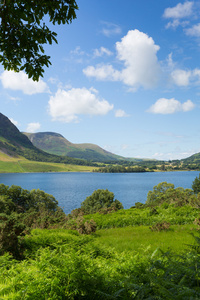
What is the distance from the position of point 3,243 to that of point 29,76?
6252mm

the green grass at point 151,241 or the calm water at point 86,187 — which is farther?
the calm water at point 86,187

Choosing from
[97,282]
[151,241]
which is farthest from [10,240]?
[151,241]

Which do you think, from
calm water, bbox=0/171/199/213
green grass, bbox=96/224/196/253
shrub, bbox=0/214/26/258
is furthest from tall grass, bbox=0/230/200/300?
calm water, bbox=0/171/199/213

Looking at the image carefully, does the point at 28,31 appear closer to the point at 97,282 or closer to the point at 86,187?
the point at 97,282

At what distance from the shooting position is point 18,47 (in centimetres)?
605

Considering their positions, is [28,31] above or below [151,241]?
above

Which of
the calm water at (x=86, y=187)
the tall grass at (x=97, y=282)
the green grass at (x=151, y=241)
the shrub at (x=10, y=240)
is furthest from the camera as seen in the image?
the calm water at (x=86, y=187)

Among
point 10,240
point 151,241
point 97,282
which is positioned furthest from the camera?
point 151,241

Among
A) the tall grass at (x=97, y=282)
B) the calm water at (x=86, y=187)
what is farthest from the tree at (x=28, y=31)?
the calm water at (x=86, y=187)

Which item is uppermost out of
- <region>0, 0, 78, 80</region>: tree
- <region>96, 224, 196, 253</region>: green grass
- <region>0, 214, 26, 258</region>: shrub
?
<region>0, 0, 78, 80</region>: tree

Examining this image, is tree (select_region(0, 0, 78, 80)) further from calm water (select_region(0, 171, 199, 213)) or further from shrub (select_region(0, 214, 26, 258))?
calm water (select_region(0, 171, 199, 213))

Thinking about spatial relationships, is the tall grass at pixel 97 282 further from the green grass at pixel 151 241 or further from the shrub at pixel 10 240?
the shrub at pixel 10 240

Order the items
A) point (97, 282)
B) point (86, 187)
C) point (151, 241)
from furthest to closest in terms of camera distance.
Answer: point (86, 187), point (151, 241), point (97, 282)

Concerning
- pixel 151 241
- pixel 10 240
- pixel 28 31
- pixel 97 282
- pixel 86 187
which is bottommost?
pixel 86 187
